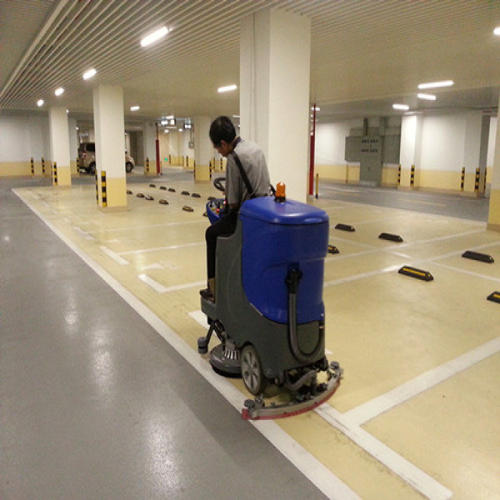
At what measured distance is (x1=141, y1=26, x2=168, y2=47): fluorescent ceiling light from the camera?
21.8ft

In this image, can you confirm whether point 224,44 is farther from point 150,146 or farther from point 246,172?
point 150,146

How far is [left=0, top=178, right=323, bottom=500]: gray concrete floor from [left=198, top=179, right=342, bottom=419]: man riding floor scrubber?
0.37 metres

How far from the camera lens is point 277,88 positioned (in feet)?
18.8

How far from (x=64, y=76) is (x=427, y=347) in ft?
34.4

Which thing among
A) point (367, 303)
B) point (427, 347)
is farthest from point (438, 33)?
point (427, 347)

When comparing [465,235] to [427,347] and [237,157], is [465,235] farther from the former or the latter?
[237,157]

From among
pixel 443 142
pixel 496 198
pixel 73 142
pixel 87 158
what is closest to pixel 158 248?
pixel 496 198

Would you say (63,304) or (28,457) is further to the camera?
Answer: (63,304)

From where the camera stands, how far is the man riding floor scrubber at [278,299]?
267 centimetres

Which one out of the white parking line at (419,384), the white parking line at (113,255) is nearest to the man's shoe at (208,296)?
the white parking line at (419,384)

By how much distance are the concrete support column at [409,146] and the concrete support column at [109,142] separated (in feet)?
43.1

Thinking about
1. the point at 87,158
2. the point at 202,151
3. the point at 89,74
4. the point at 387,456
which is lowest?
the point at 387,456

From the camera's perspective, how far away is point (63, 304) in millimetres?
5051

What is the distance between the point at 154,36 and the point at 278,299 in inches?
229
